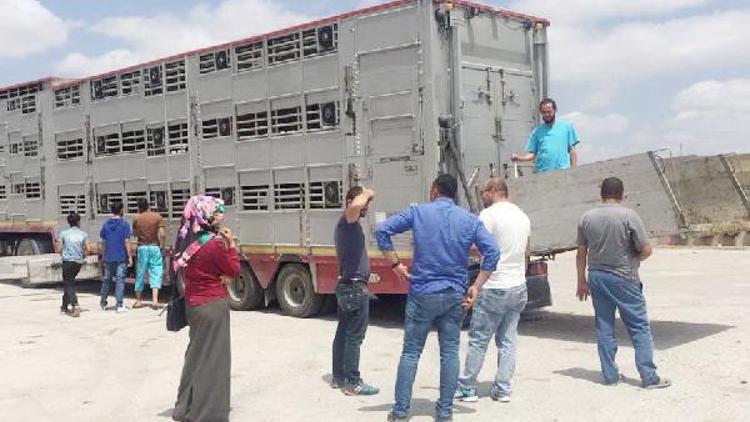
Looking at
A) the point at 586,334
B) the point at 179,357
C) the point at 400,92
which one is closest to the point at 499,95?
the point at 400,92

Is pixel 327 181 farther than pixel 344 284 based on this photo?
Yes

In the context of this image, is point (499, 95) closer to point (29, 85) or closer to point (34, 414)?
point (34, 414)

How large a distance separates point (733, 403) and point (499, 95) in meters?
5.03

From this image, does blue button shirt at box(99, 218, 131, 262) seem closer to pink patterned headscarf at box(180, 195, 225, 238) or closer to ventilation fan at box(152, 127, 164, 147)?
ventilation fan at box(152, 127, 164, 147)

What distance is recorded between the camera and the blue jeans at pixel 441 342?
5.45 m

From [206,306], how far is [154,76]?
785 cm

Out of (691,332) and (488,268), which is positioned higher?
(488,268)

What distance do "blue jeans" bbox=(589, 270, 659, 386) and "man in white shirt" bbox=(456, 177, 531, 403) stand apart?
879 millimetres

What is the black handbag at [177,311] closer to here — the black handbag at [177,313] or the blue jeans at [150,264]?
the black handbag at [177,313]

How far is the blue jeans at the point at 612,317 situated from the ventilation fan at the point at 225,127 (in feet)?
21.3

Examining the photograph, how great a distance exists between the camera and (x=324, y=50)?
33.3 ft

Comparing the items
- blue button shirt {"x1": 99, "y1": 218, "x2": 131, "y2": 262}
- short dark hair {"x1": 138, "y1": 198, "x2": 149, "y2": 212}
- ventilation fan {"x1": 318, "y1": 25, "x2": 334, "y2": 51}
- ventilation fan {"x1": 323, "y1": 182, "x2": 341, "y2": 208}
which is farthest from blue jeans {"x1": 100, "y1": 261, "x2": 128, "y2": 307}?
ventilation fan {"x1": 318, "y1": 25, "x2": 334, "y2": 51}

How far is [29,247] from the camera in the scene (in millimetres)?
15805

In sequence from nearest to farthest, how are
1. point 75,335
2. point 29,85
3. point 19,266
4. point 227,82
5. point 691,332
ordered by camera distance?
point 691,332 < point 75,335 < point 227,82 < point 19,266 < point 29,85
